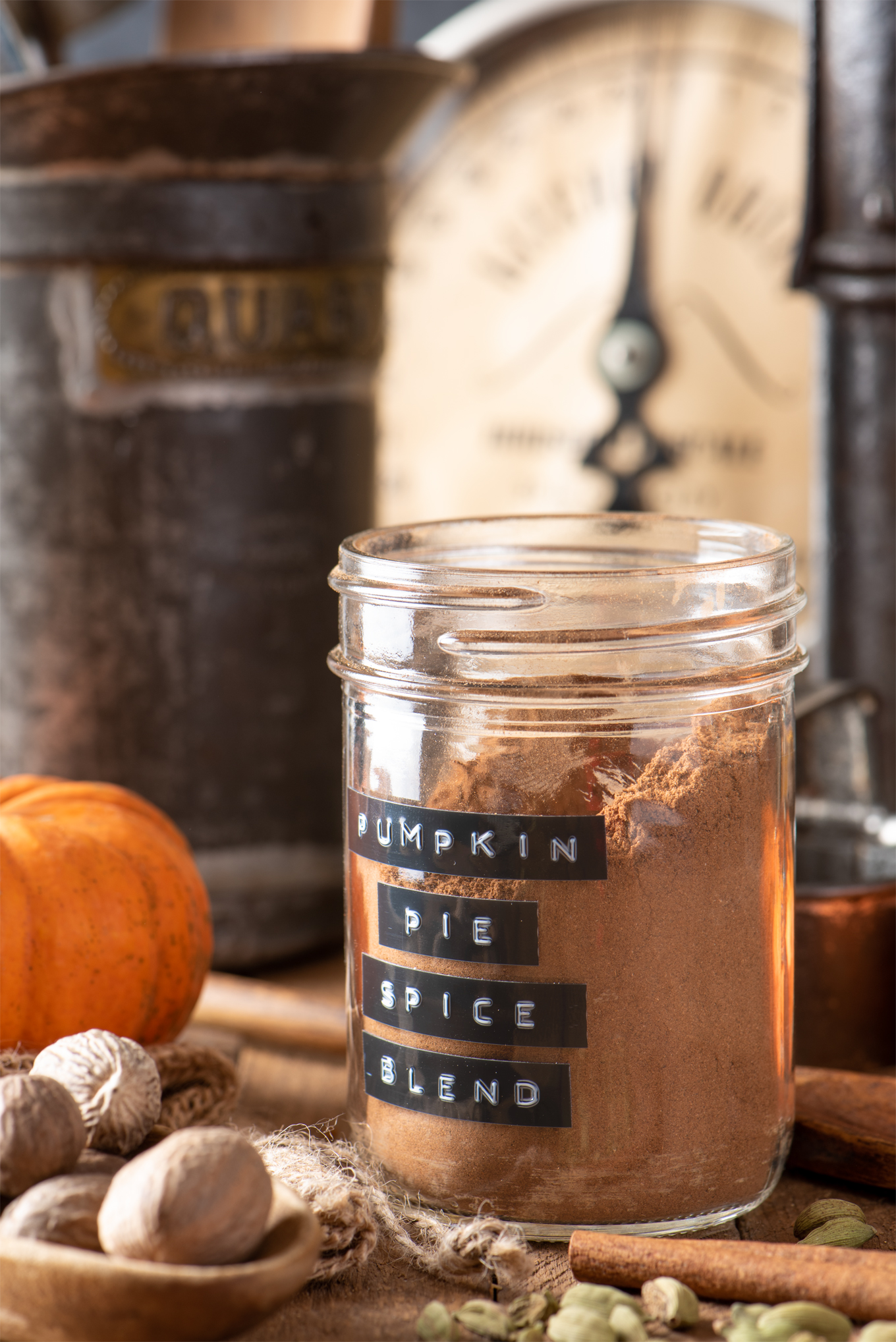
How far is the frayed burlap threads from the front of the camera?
0.65m

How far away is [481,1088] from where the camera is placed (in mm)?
668

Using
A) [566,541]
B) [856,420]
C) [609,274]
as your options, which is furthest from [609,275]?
[566,541]

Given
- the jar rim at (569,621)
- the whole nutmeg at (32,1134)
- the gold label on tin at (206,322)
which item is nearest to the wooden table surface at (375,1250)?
the whole nutmeg at (32,1134)

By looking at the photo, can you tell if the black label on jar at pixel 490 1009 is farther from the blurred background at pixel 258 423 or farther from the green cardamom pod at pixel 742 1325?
the blurred background at pixel 258 423

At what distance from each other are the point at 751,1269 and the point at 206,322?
678mm

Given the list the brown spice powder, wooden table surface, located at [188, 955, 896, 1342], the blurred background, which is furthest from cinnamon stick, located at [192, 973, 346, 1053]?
the brown spice powder

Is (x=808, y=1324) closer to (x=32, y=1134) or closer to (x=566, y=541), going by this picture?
(x=32, y=1134)

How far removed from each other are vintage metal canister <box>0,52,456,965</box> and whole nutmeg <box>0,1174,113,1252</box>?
0.51 m

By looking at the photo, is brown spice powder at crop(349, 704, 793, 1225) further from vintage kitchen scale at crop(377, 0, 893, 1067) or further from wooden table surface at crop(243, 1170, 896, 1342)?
vintage kitchen scale at crop(377, 0, 893, 1067)

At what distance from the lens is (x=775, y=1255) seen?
63 cm

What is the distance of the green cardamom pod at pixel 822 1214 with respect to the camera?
2.31ft

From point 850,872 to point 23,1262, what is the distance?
0.61 metres

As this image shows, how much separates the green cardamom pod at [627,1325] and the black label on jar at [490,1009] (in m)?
0.10

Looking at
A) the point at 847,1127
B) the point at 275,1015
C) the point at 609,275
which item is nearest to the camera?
the point at 847,1127
